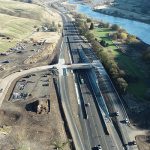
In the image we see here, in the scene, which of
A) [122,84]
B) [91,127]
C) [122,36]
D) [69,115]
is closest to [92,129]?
[91,127]

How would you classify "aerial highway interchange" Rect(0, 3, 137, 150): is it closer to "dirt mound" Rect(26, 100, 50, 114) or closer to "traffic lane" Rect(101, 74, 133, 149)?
"traffic lane" Rect(101, 74, 133, 149)

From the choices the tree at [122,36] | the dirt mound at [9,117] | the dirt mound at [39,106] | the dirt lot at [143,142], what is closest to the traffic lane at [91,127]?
the dirt lot at [143,142]

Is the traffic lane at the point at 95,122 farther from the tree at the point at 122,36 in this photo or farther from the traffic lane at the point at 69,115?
the tree at the point at 122,36

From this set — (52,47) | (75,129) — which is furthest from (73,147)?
(52,47)

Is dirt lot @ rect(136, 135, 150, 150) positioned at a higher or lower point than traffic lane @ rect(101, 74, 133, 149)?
lower

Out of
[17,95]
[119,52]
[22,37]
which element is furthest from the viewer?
[22,37]

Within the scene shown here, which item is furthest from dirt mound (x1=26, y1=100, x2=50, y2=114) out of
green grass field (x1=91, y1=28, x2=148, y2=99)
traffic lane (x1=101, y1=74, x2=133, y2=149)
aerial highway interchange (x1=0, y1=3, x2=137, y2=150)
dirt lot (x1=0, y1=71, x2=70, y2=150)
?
green grass field (x1=91, y1=28, x2=148, y2=99)

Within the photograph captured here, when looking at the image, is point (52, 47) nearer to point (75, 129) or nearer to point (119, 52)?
point (119, 52)

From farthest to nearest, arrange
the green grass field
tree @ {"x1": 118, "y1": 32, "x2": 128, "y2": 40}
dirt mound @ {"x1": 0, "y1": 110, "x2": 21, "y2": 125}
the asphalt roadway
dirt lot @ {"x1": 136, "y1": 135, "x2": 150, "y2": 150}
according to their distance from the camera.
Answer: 1. tree @ {"x1": 118, "y1": 32, "x2": 128, "y2": 40}
2. the green grass field
3. dirt mound @ {"x1": 0, "y1": 110, "x2": 21, "y2": 125}
4. the asphalt roadway
5. dirt lot @ {"x1": 136, "y1": 135, "x2": 150, "y2": 150}

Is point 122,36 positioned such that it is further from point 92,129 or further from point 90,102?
point 92,129
